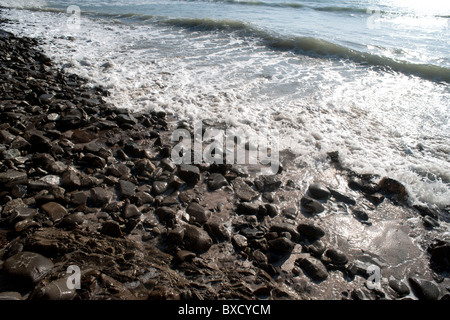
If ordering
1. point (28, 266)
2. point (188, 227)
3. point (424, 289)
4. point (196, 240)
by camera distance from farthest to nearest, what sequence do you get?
point (188, 227), point (196, 240), point (424, 289), point (28, 266)

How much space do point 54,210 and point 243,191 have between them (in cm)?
188

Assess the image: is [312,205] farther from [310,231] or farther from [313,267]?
[313,267]

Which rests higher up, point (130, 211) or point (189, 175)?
point (189, 175)

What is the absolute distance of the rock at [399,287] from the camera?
2180 millimetres

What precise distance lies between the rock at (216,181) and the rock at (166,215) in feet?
2.01

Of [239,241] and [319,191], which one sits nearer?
[239,241]

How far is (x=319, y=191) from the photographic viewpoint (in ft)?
10.2

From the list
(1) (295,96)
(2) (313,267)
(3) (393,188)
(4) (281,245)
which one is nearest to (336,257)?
(2) (313,267)

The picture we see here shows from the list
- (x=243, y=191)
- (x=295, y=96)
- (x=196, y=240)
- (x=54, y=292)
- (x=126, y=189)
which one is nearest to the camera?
(x=54, y=292)

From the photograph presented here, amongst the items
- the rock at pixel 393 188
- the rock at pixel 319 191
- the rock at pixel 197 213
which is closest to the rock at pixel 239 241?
the rock at pixel 197 213

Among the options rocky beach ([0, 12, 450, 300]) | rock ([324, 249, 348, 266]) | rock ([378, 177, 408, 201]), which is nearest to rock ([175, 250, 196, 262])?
rocky beach ([0, 12, 450, 300])

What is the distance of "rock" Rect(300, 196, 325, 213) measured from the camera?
115 inches

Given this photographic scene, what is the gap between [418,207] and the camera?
3033 millimetres
